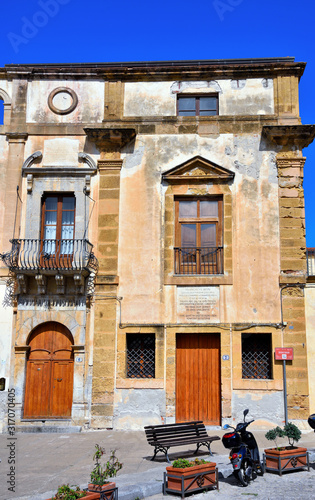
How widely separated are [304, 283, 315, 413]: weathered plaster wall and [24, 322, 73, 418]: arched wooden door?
19.9 ft

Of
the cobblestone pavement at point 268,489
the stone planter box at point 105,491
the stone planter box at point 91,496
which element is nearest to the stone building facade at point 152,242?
the cobblestone pavement at point 268,489

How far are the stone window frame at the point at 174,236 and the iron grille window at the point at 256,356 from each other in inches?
62.1

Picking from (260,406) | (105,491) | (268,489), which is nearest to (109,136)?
(260,406)

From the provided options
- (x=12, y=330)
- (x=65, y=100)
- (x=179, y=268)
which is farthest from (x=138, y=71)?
(x=12, y=330)

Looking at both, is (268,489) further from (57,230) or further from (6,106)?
(6,106)

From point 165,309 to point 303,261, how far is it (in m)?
3.80

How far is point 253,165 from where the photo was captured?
1443 centimetres

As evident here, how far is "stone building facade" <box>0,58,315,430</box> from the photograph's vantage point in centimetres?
1352

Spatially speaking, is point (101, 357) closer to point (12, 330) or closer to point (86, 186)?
point (12, 330)

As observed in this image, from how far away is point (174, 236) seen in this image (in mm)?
14266

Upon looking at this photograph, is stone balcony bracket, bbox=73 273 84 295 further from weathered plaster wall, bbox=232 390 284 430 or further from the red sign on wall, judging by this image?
the red sign on wall

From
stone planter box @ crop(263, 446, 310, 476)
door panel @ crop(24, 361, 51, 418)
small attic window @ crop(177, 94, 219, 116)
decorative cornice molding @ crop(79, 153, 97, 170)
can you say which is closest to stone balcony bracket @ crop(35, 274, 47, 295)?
door panel @ crop(24, 361, 51, 418)

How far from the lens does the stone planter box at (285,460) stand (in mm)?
8578

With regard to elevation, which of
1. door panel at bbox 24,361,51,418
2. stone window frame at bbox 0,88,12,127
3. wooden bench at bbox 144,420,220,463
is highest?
stone window frame at bbox 0,88,12,127
